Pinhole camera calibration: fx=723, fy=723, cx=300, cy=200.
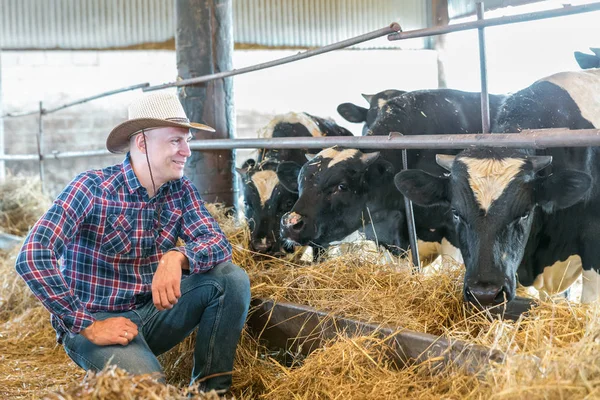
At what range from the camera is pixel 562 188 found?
12.3 ft

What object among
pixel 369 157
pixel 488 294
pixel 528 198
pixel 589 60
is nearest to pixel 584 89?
pixel 528 198

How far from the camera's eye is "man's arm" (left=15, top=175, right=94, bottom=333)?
3.03 m

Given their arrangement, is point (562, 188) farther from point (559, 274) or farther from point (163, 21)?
point (163, 21)

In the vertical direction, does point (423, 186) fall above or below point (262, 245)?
above

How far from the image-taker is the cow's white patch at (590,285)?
178 inches

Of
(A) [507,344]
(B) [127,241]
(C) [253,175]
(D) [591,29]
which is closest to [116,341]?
(B) [127,241]

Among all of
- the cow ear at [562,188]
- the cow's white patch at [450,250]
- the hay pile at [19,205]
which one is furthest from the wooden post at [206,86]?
the hay pile at [19,205]

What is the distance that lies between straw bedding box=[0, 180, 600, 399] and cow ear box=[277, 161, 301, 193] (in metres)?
0.62

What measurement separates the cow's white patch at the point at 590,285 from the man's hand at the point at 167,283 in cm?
268

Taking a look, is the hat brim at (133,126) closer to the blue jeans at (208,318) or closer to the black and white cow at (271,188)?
the blue jeans at (208,318)

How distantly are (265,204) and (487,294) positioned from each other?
2.75 metres

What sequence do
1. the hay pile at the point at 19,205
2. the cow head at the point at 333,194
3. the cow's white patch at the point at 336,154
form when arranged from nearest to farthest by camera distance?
the cow head at the point at 333,194 < the cow's white patch at the point at 336,154 < the hay pile at the point at 19,205

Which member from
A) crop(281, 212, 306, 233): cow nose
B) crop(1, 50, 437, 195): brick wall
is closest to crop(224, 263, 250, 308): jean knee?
crop(281, 212, 306, 233): cow nose

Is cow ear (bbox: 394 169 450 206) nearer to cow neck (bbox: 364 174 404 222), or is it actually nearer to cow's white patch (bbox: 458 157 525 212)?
cow's white patch (bbox: 458 157 525 212)
